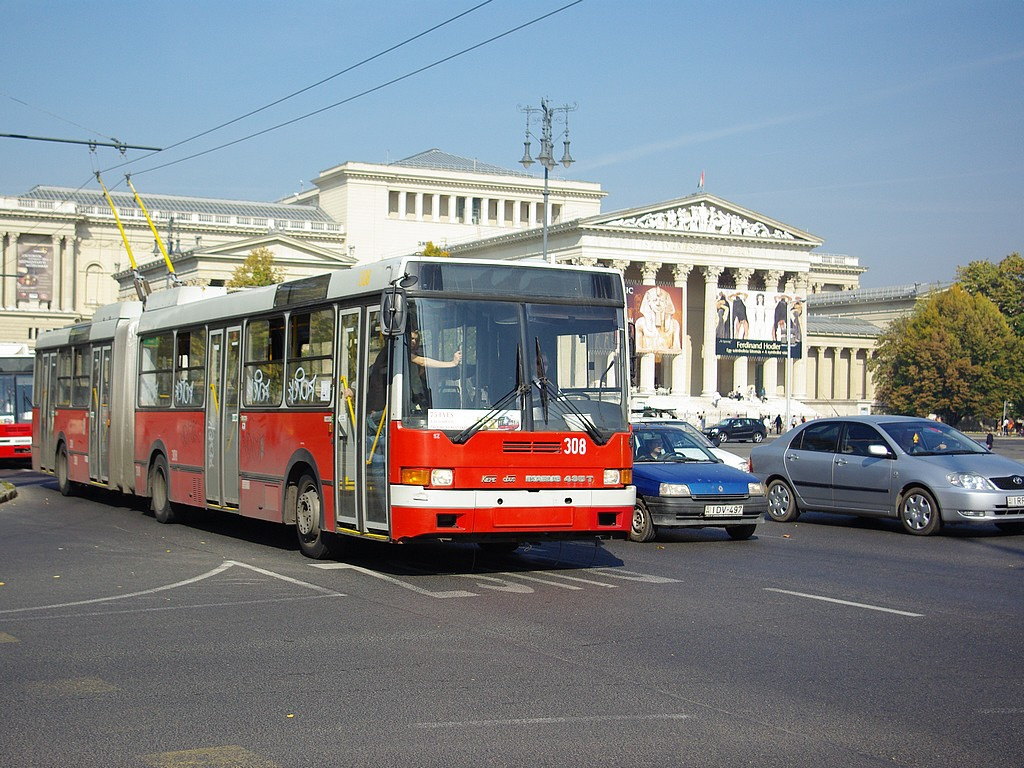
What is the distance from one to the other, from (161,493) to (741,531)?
331 inches

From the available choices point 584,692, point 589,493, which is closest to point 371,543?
point 589,493

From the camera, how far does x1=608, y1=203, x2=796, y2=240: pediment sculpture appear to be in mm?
101637

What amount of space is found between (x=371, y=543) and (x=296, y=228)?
365ft

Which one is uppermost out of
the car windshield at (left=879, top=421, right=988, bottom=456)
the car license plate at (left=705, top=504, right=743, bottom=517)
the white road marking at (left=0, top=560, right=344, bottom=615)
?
the car windshield at (left=879, top=421, right=988, bottom=456)

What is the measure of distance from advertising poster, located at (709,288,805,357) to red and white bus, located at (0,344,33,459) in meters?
57.3

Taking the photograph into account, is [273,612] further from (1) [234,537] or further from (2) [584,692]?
(1) [234,537]

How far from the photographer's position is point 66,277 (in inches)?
4685

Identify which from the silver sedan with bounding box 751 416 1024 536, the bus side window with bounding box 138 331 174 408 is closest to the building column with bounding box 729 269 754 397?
the silver sedan with bounding box 751 416 1024 536

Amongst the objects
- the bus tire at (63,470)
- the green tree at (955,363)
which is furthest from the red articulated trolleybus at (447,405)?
the green tree at (955,363)

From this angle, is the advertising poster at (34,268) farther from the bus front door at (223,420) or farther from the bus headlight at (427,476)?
the bus headlight at (427,476)

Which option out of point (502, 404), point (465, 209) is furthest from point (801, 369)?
point (502, 404)

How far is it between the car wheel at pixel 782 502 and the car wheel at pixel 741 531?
3.20 meters

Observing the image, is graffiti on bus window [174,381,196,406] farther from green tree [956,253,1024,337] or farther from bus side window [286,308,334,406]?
green tree [956,253,1024,337]

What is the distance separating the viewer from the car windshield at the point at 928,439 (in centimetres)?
1848
